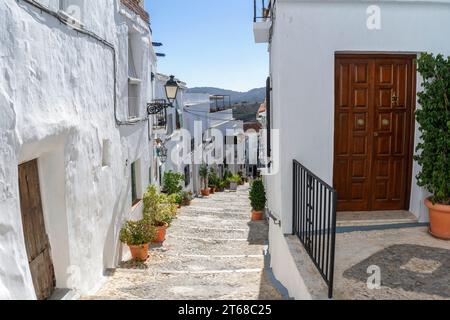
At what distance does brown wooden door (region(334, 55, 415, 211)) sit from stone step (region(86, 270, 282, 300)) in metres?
1.71

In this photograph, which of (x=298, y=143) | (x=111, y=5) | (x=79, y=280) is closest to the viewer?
(x=298, y=143)

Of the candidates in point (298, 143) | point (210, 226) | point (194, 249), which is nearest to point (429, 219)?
point (298, 143)

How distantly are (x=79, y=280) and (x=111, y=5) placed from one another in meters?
4.85

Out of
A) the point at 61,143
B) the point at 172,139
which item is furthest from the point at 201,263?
the point at 172,139

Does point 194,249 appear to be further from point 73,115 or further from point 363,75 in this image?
point 363,75

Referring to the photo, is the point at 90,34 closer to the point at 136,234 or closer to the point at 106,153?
the point at 106,153

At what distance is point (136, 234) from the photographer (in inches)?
309

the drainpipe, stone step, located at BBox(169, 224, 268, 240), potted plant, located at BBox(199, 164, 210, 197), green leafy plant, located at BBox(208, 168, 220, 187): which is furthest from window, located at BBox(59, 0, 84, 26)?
green leafy plant, located at BBox(208, 168, 220, 187)

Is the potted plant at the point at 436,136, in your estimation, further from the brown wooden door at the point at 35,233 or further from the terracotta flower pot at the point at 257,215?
the terracotta flower pot at the point at 257,215

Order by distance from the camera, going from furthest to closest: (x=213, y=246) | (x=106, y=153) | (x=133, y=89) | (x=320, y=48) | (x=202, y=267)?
(x=133, y=89) < (x=213, y=246) < (x=202, y=267) < (x=106, y=153) < (x=320, y=48)

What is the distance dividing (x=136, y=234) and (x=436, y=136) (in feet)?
17.9

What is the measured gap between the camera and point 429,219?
5203 millimetres
